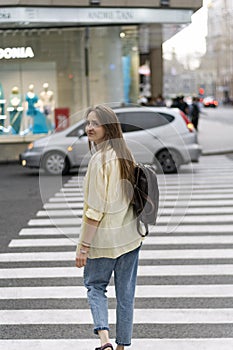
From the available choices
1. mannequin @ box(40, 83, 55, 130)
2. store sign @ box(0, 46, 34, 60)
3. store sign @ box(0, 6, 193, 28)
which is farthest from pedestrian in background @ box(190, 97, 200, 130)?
store sign @ box(0, 46, 34, 60)

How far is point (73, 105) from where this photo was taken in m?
22.4

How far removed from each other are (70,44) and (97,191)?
18.4 meters

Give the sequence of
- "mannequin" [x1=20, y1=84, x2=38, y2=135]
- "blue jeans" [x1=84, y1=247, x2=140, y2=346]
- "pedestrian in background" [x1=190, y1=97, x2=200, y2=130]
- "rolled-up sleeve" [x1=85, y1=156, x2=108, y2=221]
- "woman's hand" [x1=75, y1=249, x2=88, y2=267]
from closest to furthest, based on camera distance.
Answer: "rolled-up sleeve" [x1=85, y1=156, x2=108, y2=221]
"woman's hand" [x1=75, y1=249, x2=88, y2=267]
"blue jeans" [x1=84, y1=247, x2=140, y2=346]
"mannequin" [x1=20, y1=84, x2=38, y2=135]
"pedestrian in background" [x1=190, y1=97, x2=200, y2=130]

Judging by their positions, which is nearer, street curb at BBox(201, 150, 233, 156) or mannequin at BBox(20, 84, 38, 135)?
mannequin at BBox(20, 84, 38, 135)

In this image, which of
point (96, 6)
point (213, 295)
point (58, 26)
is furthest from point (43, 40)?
point (213, 295)

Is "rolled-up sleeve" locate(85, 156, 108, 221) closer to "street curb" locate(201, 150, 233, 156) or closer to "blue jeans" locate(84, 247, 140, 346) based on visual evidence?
"blue jeans" locate(84, 247, 140, 346)

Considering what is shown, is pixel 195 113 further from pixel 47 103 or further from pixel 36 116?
pixel 36 116

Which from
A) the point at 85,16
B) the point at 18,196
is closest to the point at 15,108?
the point at 85,16

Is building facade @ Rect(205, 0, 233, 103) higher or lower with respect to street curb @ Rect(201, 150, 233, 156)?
higher

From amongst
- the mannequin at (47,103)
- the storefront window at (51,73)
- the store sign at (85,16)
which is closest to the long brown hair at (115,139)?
the store sign at (85,16)

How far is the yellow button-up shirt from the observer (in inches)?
168

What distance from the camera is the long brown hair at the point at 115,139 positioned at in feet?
14.2

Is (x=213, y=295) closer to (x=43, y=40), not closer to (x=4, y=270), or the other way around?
(x=4, y=270)

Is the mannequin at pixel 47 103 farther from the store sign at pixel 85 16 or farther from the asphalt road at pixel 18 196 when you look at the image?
the asphalt road at pixel 18 196
